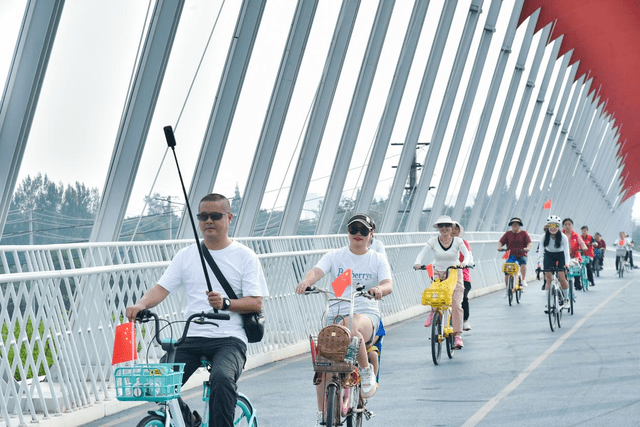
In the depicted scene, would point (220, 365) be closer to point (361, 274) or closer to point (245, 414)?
point (245, 414)

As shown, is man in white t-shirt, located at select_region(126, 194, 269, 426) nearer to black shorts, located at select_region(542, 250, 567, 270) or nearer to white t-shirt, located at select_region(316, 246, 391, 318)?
white t-shirt, located at select_region(316, 246, 391, 318)

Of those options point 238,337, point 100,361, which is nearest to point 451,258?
point 100,361

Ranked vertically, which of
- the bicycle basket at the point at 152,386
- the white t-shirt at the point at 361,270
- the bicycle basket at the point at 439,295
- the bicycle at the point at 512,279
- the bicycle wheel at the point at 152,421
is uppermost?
the bicycle at the point at 512,279

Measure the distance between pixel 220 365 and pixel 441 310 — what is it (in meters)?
6.48

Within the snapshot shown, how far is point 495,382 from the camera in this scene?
9156 millimetres

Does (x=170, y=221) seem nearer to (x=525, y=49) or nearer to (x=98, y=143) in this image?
(x=98, y=143)

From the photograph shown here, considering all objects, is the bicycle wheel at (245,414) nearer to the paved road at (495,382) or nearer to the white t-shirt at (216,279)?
the white t-shirt at (216,279)

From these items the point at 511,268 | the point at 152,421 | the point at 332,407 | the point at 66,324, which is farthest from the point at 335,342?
the point at 511,268

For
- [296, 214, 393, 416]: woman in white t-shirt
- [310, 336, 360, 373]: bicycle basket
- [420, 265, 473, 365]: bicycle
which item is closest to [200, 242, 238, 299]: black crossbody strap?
[310, 336, 360, 373]: bicycle basket

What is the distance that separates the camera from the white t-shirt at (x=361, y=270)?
6902mm

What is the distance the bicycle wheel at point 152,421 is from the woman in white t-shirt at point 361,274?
208cm

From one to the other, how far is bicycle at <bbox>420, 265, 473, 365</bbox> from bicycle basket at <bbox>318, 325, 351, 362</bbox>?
4.71 meters

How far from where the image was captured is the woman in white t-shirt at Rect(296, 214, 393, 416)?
666 centimetres

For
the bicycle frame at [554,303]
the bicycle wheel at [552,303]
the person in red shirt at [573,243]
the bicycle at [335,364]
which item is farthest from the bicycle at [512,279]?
the bicycle at [335,364]
